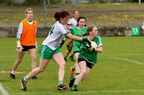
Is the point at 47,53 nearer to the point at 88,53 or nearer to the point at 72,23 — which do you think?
the point at 88,53

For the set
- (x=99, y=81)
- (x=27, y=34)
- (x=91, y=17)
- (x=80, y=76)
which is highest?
(x=27, y=34)

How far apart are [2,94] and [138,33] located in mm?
28174

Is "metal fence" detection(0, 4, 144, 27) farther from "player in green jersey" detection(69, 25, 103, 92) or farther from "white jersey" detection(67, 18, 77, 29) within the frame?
"player in green jersey" detection(69, 25, 103, 92)

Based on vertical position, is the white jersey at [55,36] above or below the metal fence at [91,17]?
above

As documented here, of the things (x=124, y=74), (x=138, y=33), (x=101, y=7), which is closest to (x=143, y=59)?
(x=124, y=74)

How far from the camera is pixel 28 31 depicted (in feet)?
40.2

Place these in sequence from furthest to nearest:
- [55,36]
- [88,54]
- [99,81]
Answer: [99,81], [88,54], [55,36]

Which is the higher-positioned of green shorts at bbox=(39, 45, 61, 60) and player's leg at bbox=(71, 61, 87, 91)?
green shorts at bbox=(39, 45, 61, 60)

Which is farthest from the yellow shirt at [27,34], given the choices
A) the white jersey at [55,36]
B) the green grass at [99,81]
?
the white jersey at [55,36]

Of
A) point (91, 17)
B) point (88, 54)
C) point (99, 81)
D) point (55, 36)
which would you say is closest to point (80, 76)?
point (88, 54)

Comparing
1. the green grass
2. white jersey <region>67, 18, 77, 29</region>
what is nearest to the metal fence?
white jersey <region>67, 18, 77, 29</region>

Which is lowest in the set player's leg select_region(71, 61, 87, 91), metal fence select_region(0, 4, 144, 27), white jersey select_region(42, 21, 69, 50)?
metal fence select_region(0, 4, 144, 27)

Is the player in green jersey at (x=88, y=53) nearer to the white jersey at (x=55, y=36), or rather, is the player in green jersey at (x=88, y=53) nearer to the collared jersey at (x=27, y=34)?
the white jersey at (x=55, y=36)

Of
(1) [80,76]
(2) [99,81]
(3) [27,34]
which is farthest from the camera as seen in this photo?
(3) [27,34]
